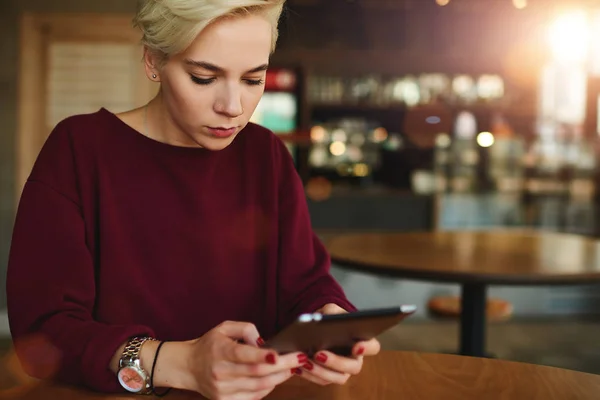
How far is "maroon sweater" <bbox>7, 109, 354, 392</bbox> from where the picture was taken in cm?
103

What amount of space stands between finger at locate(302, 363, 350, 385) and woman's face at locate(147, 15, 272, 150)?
15.3 inches

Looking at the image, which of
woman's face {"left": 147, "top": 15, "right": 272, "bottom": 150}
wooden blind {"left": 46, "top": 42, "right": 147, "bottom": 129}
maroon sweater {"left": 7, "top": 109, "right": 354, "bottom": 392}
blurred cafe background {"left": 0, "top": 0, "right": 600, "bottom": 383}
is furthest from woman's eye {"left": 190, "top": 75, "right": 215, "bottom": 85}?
wooden blind {"left": 46, "top": 42, "right": 147, "bottom": 129}

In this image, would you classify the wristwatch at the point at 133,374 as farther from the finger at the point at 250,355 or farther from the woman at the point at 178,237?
the finger at the point at 250,355

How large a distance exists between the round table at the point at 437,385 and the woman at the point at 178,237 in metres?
0.04

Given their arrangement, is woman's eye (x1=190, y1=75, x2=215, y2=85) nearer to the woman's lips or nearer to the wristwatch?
the woman's lips

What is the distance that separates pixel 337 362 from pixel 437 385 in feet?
0.59

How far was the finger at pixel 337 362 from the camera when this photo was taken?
920 millimetres

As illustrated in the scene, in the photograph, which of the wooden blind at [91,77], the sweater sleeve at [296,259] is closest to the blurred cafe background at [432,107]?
the wooden blind at [91,77]

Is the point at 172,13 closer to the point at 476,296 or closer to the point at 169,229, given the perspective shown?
the point at 169,229

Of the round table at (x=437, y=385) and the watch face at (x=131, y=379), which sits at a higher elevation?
the watch face at (x=131, y=379)

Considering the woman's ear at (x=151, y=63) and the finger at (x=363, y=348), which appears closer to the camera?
the finger at (x=363, y=348)

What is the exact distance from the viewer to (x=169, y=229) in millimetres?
1218

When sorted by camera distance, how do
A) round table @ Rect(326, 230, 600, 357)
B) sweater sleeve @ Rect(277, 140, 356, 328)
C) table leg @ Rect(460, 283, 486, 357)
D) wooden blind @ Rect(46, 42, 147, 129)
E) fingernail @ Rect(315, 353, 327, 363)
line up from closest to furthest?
fingernail @ Rect(315, 353, 327, 363), sweater sleeve @ Rect(277, 140, 356, 328), round table @ Rect(326, 230, 600, 357), table leg @ Rect(460, 283, 486, 357), wooden blind @ Rect(46, 42, 147, 129)

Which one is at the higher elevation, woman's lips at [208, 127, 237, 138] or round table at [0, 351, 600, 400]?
woman's lips at [208, 127, 237, 138]
